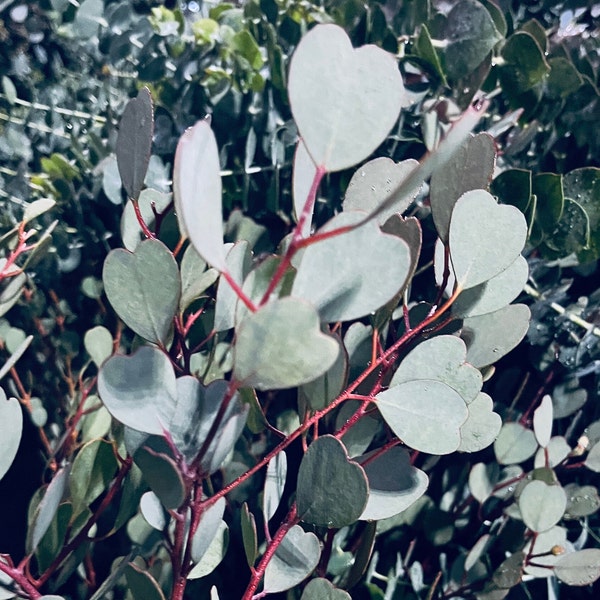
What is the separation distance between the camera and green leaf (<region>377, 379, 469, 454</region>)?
362mm

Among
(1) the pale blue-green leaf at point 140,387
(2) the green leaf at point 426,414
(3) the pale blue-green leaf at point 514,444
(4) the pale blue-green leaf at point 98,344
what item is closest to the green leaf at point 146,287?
(1) the pale blue-green leaf at point 140,387

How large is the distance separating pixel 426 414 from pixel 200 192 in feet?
0.61

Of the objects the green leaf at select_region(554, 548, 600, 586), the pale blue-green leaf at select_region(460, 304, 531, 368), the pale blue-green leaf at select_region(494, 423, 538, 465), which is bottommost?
the green leaf at select_region(554, 548, 600, 586)

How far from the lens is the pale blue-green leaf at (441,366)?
39 centimetres

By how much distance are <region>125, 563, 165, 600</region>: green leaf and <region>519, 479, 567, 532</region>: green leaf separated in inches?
11.7

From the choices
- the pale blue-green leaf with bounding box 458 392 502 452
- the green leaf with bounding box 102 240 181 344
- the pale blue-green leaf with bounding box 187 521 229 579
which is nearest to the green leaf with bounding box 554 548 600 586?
the pale blue-green leaf with bounding box 458 392 502 452

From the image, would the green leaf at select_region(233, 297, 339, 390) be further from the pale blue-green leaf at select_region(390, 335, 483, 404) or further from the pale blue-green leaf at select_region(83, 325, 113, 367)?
the pale blue-green leaf at select_region(83, 325, 113, 367)

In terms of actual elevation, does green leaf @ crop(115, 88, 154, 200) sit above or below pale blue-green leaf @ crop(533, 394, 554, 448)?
above

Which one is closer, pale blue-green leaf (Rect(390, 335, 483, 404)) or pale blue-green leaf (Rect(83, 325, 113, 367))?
pale blue-green leaf (Rect(390, 335, 483, 404))

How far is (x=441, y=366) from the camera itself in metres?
0.39

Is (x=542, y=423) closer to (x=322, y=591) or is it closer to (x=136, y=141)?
(x=322, y=591)

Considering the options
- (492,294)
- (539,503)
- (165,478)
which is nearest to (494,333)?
(492,294)

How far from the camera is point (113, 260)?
0.36 meters

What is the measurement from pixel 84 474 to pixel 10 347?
0.29 m
